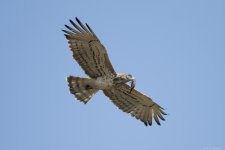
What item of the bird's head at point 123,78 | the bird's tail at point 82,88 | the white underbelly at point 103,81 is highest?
the bird's head at point 123,78

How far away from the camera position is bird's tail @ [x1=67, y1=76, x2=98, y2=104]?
1906 centimetres

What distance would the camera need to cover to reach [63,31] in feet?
61.6

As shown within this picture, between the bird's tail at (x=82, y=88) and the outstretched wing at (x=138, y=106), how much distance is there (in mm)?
867

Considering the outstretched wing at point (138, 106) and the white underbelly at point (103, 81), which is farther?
the outstretched wing at point (138, 106)

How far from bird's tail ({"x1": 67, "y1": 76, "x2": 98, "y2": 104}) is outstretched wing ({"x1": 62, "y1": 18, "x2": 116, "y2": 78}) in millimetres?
412

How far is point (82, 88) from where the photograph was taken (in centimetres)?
1916

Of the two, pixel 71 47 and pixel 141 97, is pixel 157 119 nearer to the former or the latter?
pixel 141 97

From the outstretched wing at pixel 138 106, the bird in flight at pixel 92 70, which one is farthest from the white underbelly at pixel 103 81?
the outstretched wing at pixel 138 106

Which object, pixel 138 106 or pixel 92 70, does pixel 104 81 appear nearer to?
pixel 92 70

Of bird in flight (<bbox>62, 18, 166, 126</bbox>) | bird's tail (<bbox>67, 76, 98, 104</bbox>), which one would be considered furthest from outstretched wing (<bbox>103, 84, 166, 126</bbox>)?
bird's tail (<bbox>67, 76, 98, 104</bbox>)

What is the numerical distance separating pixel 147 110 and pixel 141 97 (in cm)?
52

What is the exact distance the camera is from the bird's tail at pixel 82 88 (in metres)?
19.1

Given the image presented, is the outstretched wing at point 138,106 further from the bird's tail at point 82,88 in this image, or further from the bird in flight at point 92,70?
the bird's tail at point 82,88

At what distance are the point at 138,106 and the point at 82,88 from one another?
2.06m
